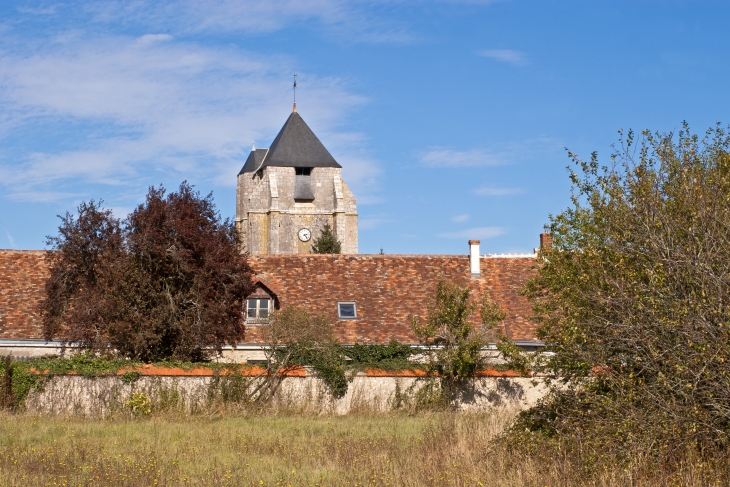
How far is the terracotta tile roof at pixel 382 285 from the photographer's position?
28375 mm

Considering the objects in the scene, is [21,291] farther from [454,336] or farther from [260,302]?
[454,336]

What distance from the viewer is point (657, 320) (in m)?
9.89

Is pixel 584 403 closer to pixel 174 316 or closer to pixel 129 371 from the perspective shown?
pixel 129 371

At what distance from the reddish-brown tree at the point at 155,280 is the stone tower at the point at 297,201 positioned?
53908 millimetres

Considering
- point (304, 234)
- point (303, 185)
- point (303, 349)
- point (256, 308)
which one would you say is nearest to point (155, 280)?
point (303, 349)

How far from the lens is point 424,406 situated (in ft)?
71.7

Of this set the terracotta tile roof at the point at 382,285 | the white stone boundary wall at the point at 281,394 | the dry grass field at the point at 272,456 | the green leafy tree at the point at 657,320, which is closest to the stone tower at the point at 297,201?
the terracotta tile roof at the point at 382,285

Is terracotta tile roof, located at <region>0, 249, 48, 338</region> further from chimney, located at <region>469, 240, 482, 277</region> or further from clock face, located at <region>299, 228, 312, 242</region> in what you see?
clock face, located at <region>299, 228, 312, 242</region>

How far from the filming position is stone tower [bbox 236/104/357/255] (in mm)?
80250

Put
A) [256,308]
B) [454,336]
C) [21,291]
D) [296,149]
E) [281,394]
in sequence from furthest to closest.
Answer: [296,149]
[256,308]
[21,291]
[454,336]
[281,394]

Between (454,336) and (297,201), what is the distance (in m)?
60.3

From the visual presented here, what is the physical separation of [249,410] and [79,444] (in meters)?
6.11

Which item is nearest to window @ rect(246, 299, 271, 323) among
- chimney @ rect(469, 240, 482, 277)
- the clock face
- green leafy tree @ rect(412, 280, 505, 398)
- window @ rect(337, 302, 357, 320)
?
window @ rect(337, 302, 357, 320)

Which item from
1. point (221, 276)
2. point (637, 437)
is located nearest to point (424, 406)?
point (221, 276)
